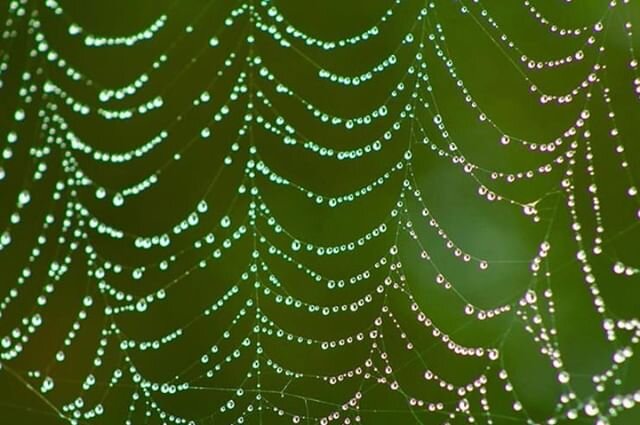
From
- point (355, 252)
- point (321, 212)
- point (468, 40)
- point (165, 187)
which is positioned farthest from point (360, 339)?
point (468, 40)

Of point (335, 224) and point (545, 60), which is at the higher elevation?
point (545, 60)

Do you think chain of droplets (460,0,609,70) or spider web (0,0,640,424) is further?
chain of droplets (460,0,609,70)

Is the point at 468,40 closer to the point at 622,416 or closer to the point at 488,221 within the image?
the point at 488,221

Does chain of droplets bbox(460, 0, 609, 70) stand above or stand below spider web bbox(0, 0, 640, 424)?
above

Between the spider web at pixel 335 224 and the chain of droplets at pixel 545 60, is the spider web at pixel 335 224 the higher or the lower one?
the lower one

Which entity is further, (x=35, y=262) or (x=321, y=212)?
(x=321, y=212)

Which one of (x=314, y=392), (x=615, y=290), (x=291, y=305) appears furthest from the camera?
(x=615, y=290)

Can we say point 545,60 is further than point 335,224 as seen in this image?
No

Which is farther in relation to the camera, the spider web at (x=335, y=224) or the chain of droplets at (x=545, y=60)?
the chain of droplets at (x=545, y=60)
